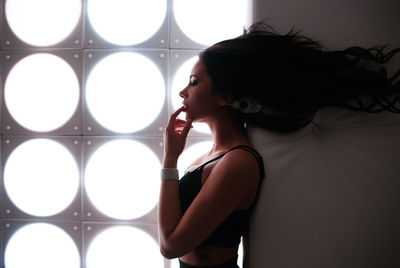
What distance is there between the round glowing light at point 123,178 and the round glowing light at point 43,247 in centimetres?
22

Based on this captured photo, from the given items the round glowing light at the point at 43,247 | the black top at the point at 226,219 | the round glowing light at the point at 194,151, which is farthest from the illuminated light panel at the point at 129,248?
the black top at the point at 226,219

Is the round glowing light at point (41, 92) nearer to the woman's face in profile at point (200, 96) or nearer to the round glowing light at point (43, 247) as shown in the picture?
the round glowing light at point (43, 247)

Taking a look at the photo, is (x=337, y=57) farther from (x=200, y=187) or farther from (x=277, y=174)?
(x=200, y=187)

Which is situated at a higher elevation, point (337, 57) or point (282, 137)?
point (337, 57)

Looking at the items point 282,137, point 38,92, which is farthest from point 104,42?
point 282,137

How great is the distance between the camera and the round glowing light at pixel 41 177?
1.05 metres

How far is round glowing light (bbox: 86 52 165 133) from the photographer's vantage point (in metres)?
1.01

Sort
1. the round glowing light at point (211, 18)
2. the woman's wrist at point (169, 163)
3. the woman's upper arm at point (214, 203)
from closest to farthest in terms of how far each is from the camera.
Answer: the woman's upper arm at point (214, 203)
the woman's wrist at point (169, 163)
the round glowing light at point (211, 18)

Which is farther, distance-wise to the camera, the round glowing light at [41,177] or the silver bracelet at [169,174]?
the round glowing light at [41,177]

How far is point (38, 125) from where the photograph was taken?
105cm

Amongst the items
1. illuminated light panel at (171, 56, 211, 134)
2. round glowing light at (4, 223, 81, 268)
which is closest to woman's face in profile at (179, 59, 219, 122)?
illuminated light panel at (171, 56, 211, 134)

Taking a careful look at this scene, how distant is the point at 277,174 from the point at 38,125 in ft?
3.06

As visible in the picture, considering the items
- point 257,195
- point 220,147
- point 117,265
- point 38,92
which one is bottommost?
point 117,265

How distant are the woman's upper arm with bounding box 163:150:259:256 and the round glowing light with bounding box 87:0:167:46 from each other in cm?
67
